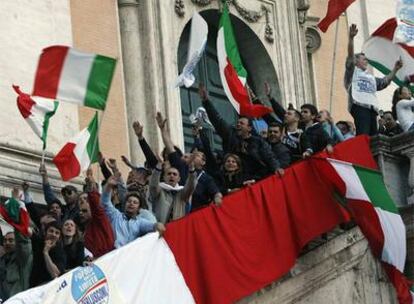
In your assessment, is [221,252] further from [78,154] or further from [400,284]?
[78,154]

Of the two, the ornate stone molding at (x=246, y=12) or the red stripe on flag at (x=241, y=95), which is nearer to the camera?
the red stripe on flag at (x=241, y=95)

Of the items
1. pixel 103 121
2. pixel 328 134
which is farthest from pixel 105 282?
pixel 103 121

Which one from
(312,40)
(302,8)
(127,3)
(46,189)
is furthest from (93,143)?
(312,40)

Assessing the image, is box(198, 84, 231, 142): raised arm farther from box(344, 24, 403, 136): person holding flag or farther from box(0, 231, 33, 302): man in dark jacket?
box(0, 231, 33, 302): man in dark jacket

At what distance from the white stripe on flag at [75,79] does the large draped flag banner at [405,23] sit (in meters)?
4.63

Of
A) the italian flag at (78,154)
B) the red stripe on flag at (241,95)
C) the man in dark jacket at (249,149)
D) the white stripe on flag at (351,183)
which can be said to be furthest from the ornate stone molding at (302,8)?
the white stripe on flag at (351,183)

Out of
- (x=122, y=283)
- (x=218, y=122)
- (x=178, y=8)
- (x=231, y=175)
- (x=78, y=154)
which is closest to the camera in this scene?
(x=122, y=283)

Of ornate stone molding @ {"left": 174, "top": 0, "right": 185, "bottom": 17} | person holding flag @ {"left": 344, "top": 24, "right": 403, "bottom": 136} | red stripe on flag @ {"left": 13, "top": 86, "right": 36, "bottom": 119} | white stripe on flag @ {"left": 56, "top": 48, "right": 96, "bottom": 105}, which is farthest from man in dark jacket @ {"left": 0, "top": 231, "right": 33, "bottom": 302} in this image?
ornate stone molding @ {"left": 174, "top": 0, "right": 185, "bottom": 17}

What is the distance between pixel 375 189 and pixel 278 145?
1.24 m

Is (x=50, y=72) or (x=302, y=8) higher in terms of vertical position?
(x=302, y=8)

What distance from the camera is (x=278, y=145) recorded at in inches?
837

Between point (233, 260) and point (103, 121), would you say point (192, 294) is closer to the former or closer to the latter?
point (233, 260)

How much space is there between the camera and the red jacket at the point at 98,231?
20.0 m

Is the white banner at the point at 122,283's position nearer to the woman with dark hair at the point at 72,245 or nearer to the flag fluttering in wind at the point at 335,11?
the woman with dark hair at the point at 72,245
